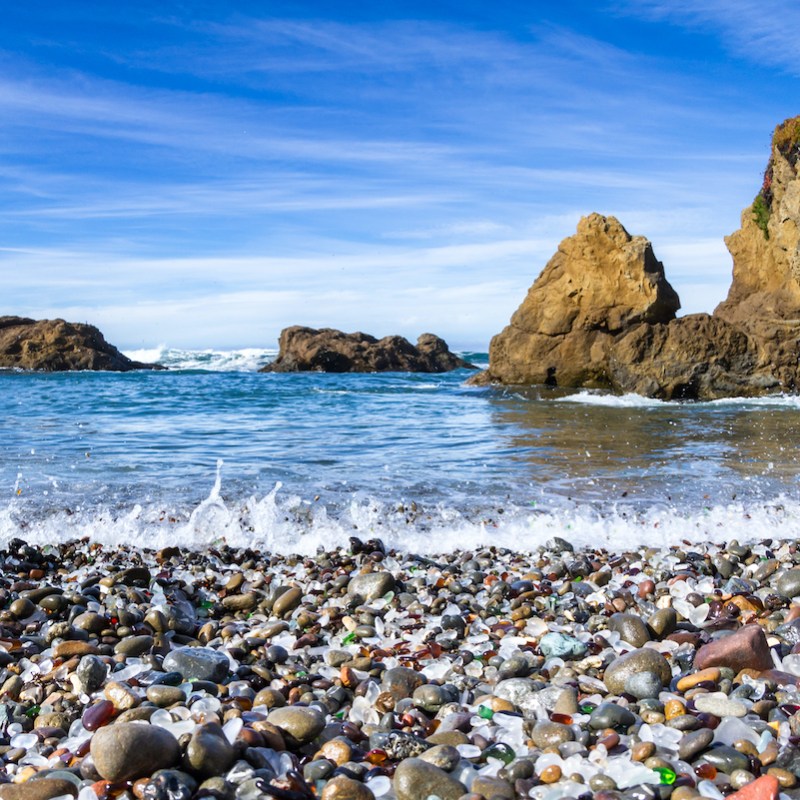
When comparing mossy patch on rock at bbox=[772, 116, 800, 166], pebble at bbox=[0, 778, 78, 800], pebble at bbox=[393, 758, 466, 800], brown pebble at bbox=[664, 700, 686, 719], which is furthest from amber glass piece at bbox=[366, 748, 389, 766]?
mossy patch on rock at bbox=[772, 116, 800, 166]

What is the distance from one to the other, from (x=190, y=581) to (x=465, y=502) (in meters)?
3.50

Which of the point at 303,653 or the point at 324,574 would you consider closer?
the point at 303,653

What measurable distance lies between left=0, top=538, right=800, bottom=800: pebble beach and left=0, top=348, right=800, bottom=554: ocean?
46.7 inches

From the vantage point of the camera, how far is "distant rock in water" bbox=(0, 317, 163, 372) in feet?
172

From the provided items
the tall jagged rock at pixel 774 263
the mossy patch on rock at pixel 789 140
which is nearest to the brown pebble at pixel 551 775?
the tall jagged rock at pixel 774 263

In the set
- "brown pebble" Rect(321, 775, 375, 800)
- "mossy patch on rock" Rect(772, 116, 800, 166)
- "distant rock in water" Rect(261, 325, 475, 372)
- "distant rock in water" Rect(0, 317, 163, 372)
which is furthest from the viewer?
"distant rock in water" Rect(0, 317, 163, 372)

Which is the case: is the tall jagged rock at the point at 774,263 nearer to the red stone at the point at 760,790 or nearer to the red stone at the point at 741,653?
the red stone at the point at 741,653

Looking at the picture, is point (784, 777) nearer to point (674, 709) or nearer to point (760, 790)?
point (760, 790)

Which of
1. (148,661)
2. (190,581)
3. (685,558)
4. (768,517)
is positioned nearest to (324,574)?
(190,581)

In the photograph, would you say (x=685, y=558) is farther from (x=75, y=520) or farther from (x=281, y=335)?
(x=281, y=335)

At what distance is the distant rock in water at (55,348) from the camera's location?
52.4m

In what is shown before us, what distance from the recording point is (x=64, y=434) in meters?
14.2

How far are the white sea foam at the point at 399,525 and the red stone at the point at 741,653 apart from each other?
2829 mm

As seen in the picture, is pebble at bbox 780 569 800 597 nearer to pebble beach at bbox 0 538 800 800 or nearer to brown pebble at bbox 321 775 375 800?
pebble beach at bbox 0 538 800 800
